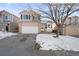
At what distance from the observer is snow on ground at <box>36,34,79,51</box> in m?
4.03

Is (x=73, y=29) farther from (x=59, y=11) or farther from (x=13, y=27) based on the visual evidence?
(x=13, y=27)

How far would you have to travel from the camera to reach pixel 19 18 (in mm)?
4078

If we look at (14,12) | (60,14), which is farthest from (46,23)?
(14,12)

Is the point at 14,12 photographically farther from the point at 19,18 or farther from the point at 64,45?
the point at 64,45

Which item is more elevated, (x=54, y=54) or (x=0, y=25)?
(x=0, y=25)

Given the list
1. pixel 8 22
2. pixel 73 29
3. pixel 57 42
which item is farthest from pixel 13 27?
pixel 73 29

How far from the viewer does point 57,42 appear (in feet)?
13.3

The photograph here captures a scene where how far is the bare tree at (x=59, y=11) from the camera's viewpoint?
405cm

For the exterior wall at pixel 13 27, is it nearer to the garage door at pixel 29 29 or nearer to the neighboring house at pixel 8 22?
the neighboring house at pixel 8 22

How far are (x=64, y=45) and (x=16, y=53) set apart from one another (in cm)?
71

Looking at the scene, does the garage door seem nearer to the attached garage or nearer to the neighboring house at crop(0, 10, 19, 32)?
the attached garage

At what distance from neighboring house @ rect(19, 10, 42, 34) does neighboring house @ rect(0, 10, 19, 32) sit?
8 cm

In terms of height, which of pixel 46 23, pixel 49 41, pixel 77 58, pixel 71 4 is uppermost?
pixel 71 4

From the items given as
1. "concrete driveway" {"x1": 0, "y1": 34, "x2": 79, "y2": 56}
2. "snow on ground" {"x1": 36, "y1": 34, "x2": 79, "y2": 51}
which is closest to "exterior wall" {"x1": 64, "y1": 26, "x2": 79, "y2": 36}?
"snow on ground" {"x1": 36, "y1": 34, "x2": 79, "y2": 51}
